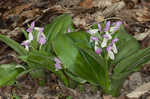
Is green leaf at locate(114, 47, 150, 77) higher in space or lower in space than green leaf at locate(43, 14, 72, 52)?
lower

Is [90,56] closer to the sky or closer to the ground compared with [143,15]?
closer to the sky

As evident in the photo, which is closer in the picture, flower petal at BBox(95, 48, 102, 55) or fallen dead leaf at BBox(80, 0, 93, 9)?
flower petal at BBox(95, 48, 102, 55)

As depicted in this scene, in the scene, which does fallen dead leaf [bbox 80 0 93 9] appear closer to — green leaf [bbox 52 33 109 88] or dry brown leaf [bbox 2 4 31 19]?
dry brown leaf [bbox 2 4 31 19]

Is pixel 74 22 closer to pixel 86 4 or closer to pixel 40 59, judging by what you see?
pixel 86 4

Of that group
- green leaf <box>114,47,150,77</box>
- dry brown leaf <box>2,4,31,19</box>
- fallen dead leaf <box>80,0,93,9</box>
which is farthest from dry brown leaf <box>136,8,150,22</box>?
dry brown leaf <box>2,4,31,19</box>

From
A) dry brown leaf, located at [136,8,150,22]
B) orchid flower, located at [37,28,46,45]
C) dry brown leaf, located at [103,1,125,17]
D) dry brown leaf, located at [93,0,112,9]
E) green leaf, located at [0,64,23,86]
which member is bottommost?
dry brown leaf, located at [136,8,150,22]

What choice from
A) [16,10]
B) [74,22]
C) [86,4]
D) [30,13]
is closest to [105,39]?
[74,22]

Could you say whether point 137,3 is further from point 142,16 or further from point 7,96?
point 7,96
